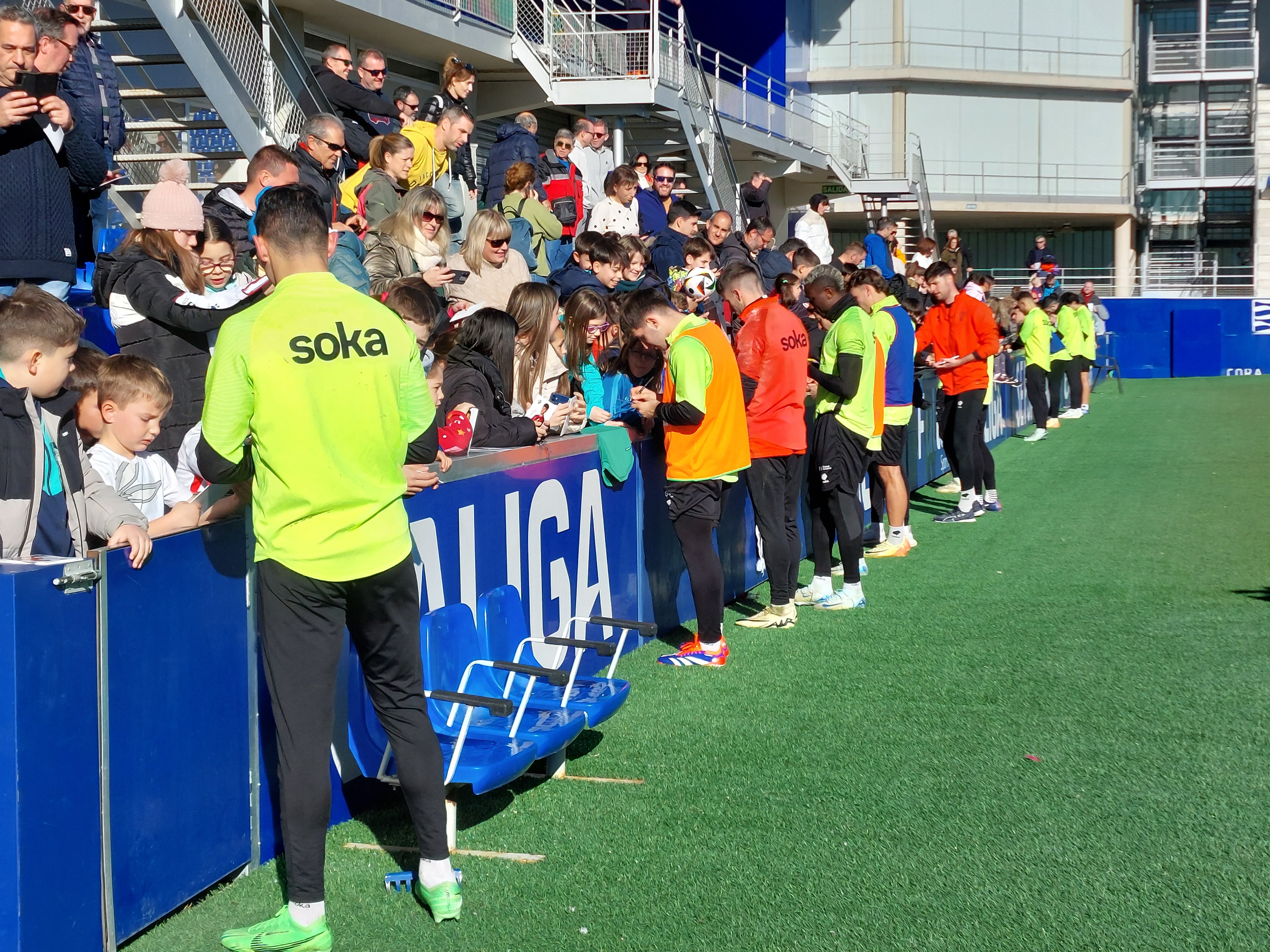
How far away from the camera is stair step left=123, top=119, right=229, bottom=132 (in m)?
11.5

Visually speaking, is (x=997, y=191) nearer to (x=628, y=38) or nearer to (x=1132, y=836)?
(x=628, y=38)

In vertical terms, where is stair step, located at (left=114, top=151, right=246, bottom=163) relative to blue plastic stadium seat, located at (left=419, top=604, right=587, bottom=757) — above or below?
above

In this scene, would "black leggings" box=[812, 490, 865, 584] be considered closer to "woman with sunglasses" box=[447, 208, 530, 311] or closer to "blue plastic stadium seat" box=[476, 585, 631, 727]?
"woman with sunglasses" box=[447, 208, 530, 311]

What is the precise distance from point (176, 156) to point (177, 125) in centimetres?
42

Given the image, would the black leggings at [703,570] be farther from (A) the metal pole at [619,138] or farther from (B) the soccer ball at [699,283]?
(A) the metal pole at [619,138]

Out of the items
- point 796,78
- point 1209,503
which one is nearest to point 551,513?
point 1209,503

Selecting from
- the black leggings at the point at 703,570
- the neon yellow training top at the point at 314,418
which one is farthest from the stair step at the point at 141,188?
the neon yellow training top at the point at 314,418

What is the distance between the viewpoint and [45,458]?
3.55 meters

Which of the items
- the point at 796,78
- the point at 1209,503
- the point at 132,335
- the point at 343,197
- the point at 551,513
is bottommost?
the point at 1209,503

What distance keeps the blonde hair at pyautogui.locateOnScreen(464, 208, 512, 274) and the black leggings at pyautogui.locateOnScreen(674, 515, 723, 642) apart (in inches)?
89.1

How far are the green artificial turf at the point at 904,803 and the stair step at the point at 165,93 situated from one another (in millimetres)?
6803

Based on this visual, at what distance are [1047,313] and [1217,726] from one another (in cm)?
1867

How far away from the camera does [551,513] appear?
239 inches

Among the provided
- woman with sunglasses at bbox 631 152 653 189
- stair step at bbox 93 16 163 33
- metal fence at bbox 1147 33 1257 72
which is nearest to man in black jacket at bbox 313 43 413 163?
stair step at bbox 93 16 163 33
